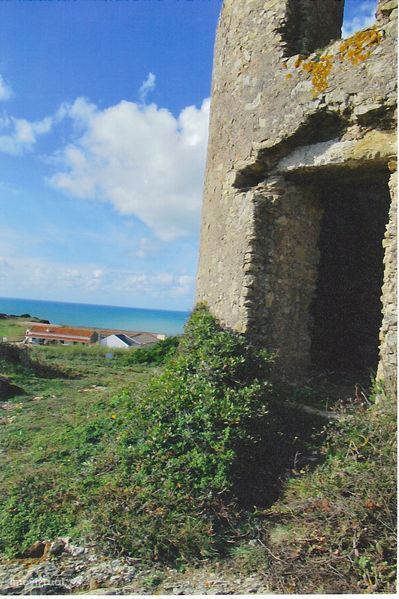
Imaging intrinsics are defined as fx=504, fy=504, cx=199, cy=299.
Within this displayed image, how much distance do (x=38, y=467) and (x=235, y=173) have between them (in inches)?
170

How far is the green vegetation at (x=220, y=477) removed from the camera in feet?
11.9

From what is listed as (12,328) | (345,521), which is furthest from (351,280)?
(12,328)

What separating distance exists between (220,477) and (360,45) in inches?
183

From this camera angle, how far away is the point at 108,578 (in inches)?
142

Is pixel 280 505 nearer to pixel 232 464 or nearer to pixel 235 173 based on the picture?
pixel 232 464

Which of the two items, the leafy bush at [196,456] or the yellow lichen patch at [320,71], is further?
the yellow lichen patch at [320,71]

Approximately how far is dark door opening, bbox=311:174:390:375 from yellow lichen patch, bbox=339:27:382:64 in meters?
2.42

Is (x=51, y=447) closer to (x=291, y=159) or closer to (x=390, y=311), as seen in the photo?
(x=390, y=311)

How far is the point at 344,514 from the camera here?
372 cm

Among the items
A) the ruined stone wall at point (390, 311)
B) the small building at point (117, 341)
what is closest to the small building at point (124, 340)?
the small building at point (117, 341)

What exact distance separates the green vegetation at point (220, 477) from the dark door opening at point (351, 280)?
166cm

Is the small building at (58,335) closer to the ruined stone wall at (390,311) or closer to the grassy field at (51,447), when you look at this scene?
the grassy field at (51,447)

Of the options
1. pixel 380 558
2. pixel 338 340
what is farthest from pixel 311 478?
pixel 338 340

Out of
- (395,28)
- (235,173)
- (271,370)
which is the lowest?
(271,370)
